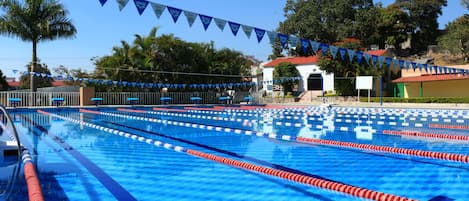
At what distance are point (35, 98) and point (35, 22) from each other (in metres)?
4.70

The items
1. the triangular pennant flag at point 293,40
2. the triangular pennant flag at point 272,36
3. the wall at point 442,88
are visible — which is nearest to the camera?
the triangular pennant flag at point 272,36

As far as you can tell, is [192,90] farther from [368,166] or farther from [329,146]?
[368,166]

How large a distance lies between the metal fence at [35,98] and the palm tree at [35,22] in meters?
0.77

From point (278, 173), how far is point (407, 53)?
52.8 metres

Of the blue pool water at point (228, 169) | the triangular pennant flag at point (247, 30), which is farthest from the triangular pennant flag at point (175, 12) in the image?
the blue pool water at point (228, 169)

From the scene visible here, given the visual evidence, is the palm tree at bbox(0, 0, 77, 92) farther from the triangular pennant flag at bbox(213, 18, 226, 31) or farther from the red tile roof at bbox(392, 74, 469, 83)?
the red tile roof at bbox(392, 74, 469, 83)

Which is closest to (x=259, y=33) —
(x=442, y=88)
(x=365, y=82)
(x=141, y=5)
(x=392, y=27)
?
(x=141, y=5)

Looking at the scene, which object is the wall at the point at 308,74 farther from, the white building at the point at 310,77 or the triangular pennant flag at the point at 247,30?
the triangular pennant flag at the point at 247,30

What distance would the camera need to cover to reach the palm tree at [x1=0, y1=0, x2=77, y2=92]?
23688 millimetres

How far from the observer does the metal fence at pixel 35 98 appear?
23453 millimetres

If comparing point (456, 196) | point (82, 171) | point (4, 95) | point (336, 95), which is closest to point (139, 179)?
point (82, 171)

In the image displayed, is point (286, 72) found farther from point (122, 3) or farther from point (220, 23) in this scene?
point (122, 3)

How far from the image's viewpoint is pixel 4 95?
76.9 ft

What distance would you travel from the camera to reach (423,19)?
177 feet
